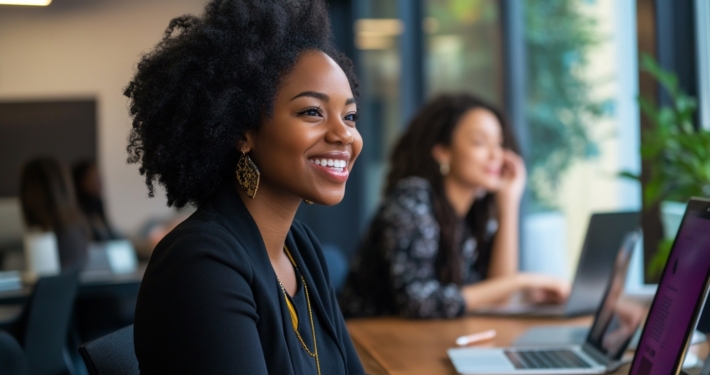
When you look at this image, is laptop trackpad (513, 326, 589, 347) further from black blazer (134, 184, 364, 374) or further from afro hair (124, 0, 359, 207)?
afro hair (124, 0, 359, 207)

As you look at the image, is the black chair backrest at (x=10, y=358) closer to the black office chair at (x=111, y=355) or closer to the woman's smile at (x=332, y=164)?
the black office chair at (x=111, y=355)

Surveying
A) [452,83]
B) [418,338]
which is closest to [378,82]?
[452,83]

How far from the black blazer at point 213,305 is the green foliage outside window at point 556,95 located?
8.01 ft

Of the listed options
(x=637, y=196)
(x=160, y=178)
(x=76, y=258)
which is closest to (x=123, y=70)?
(x=76, y=258)

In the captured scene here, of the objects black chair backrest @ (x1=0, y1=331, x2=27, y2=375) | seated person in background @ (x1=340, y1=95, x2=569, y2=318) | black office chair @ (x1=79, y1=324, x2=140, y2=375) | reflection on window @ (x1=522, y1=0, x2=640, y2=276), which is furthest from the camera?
reflection on window @ (x1=522, y1=0, x2=640, y2=276)

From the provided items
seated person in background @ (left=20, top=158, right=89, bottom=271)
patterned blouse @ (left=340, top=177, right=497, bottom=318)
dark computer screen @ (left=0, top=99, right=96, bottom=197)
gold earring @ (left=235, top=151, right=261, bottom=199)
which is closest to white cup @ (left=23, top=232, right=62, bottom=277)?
seated person in background @ (left=20, top=158, right=89, bottom=271)

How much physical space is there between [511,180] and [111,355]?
2026 mm

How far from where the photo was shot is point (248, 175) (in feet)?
4.74

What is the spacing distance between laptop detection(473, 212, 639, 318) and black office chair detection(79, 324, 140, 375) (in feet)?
4.21

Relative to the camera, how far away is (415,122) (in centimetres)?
305

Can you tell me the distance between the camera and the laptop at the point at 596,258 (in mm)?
2201

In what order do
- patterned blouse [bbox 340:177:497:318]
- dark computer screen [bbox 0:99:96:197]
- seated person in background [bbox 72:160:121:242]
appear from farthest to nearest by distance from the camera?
seated person in background [bbox 72:160:121:242] → dark computer screen [bbox 0:99:96:197] → patterned blouse [bbox 340:177:497:318]

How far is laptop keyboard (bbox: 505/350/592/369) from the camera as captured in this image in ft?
5.50

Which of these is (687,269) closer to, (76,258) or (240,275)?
(240,275)
